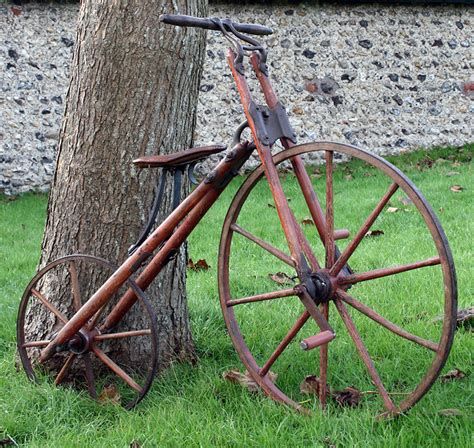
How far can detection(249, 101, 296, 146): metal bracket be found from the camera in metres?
2.54

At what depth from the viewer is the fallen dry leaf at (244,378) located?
2.93 meters

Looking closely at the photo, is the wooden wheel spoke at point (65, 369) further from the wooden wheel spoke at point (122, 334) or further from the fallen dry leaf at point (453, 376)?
the fallen dry leaf at point (453, 376)

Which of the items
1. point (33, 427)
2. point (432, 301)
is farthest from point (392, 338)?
point (33, 427)

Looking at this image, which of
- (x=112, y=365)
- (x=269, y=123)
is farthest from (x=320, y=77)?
(x=269, y=123)

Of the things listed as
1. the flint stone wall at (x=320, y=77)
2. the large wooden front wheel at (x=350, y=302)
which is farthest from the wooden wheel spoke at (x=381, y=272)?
the flint stone wall at (x=320, y=77)

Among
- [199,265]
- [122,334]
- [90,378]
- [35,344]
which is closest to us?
[122,334]

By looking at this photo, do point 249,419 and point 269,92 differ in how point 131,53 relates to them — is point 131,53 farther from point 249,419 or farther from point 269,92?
point 249,419

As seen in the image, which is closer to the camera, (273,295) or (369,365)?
(369,365)

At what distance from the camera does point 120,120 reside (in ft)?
10.7

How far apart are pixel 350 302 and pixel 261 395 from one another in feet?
1.88

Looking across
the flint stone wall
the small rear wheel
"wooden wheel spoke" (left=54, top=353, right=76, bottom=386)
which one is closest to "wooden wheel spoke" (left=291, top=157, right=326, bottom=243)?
the small rear wheel

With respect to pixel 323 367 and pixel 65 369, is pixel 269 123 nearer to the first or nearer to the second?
pixel 323 367

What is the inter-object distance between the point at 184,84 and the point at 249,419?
149 cm

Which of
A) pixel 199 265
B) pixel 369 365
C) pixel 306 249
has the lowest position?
pixel 199 265
